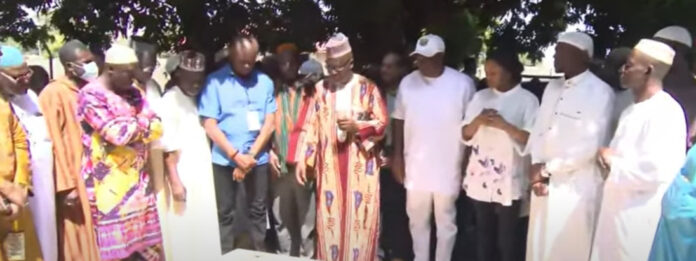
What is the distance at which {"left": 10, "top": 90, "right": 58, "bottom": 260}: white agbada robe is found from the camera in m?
4.19

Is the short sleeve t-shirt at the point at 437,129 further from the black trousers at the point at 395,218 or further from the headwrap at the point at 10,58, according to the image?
the headwrap at the point at 10,58

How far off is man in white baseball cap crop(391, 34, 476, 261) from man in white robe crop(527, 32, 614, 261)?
0.53m

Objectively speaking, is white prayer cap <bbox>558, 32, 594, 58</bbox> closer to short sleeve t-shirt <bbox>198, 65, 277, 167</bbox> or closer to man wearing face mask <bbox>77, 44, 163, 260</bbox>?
short sleeve t-shirt <bbox>198, 65, 277, 167</bbox>

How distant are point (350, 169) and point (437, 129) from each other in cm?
55

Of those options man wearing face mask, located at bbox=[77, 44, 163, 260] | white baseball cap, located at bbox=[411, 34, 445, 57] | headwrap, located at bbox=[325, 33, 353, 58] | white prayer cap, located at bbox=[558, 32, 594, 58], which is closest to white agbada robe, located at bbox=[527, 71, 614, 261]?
white prayer cap, located at bbox=[558, 32, 594, 58]

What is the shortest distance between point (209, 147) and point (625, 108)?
2.33m

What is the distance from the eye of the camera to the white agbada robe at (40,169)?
4.19 metres

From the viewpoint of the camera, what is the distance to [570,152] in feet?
13.0

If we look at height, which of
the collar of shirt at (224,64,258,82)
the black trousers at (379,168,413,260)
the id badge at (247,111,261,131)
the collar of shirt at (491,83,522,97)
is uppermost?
the collar of shirt at (224,64,258,82)

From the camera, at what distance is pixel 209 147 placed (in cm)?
475

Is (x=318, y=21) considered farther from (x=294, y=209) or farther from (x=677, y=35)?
(x=677, y=35)

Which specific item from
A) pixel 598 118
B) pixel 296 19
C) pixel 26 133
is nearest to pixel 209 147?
pixel 26 133

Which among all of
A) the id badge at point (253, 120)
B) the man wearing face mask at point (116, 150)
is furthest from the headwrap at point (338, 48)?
the man wearing face mask at point (116, 150)

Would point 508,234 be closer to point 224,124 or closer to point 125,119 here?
point 224,124
